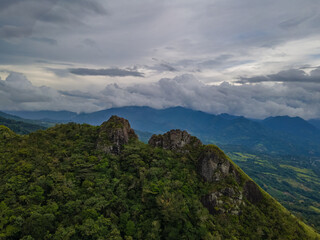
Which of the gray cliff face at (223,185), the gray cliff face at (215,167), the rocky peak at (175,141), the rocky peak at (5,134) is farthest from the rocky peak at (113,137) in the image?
the rocky peak at (5,134)

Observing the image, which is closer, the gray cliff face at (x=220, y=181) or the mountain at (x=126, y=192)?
the mountain at (x=126, y=192)

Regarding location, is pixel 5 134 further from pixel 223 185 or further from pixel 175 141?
pixel 223 185

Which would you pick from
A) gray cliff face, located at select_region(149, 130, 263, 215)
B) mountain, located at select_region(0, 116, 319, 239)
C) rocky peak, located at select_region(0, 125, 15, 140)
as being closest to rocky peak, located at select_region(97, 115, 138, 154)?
mountain, located at select_region(0, 116, 319, 239)

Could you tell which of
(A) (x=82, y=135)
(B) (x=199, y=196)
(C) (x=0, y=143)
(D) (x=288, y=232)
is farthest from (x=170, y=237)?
(C) (x=0, y=143)

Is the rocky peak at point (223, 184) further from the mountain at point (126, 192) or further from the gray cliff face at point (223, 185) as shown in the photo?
the mountain at point (126, 192)

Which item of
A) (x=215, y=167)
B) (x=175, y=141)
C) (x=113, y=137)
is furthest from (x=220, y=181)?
(x=113, y=137)
